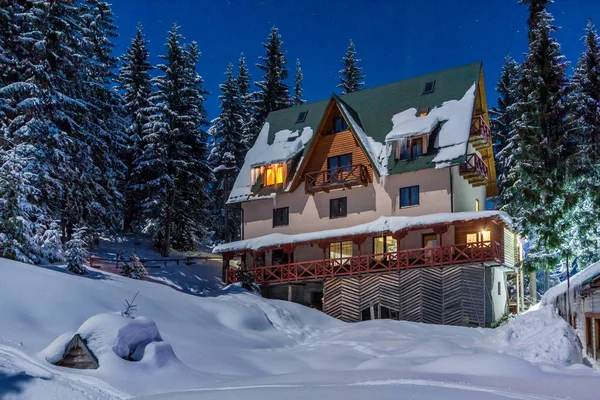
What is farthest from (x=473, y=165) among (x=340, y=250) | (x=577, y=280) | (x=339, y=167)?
(x=577, y=280)

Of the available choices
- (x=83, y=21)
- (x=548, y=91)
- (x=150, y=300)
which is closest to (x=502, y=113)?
(x=548, y=91)

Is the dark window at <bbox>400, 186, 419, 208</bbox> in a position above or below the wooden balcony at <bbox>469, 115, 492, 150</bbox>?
below

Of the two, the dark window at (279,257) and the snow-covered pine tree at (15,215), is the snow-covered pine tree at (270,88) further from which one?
the snow-covered pine tree at (15,215)

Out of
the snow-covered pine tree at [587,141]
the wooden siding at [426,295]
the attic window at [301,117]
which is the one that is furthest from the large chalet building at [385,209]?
the snow-covered pine tree at [587,141]

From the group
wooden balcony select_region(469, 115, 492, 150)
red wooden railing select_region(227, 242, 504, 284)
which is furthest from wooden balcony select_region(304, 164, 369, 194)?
wooden balcony select_region(469, 115, 492, 150)

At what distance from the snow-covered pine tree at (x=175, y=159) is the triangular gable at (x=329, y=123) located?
9695mm

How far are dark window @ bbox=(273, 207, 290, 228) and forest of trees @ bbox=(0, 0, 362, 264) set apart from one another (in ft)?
26.6

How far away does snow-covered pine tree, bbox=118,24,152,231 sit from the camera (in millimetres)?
41062

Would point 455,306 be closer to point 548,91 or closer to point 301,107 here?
point 548,91

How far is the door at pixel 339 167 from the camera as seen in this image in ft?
107

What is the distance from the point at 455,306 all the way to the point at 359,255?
552cm

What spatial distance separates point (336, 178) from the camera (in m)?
32.5

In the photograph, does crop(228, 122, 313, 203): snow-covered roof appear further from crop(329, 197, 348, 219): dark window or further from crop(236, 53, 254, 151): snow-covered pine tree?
crop(236, 53, 254, 151): snow-covered pine tree

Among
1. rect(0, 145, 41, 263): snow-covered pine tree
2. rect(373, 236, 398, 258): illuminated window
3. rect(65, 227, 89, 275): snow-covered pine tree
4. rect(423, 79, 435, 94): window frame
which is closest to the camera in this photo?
rect(0, 145, 41, 263): snow-covered pine tree
